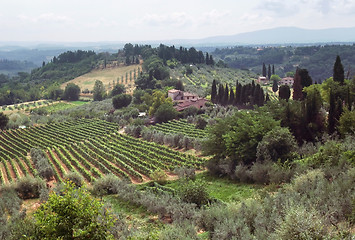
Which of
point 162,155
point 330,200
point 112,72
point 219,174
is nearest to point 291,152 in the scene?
point 219,174

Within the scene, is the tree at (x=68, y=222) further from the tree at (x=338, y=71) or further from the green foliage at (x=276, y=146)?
the tree at (x=338, y=71)

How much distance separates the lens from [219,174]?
85.3 ft

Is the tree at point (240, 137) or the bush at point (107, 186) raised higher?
the tree at point (240, 137)

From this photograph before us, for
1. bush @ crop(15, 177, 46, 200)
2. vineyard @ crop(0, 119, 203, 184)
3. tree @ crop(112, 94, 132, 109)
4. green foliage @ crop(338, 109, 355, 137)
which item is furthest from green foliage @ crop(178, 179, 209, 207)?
tree @ crop(112, 94, 132, 109)

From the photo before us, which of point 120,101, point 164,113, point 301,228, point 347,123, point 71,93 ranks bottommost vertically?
point 71,93

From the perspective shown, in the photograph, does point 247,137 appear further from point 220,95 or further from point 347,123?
point 220,95

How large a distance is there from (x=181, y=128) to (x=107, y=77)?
305 ft

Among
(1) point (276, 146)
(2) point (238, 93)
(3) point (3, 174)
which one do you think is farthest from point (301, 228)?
(2) point (238, 93)

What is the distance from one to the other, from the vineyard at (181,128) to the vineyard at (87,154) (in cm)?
519

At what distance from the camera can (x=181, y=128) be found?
47906mm

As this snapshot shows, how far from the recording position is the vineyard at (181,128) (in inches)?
1673

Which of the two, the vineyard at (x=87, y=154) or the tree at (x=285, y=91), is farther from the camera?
the tree at (x=285, y=91)

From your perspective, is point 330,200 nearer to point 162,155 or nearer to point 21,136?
point 162,155

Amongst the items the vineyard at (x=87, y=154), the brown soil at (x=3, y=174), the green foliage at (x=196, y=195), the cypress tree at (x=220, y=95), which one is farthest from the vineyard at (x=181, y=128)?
the green foliage at (x=196, y=195)
